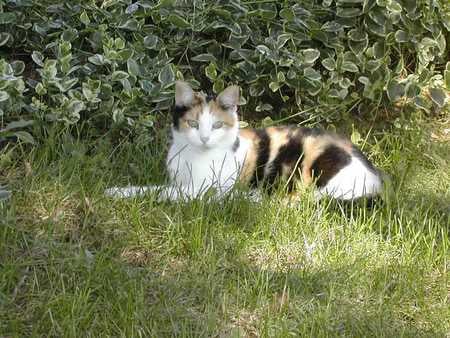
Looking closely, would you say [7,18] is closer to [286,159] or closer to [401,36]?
[286,159]

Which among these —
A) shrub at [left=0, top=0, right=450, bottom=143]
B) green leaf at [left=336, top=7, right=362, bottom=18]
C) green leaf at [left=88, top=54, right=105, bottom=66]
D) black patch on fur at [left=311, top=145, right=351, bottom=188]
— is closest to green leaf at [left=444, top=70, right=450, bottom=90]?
shrub at [left=0, top=0, right=450, bottom=143]

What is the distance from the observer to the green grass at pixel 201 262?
9.76ft

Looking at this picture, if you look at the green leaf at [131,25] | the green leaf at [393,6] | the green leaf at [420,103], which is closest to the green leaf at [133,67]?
the green leaf at [131,25]

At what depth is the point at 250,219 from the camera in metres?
3.56

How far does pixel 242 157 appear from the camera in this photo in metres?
4.02

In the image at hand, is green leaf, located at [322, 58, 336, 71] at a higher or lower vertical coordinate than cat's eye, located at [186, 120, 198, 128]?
higher

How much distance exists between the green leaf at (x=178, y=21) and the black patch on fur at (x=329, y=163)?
1038mm

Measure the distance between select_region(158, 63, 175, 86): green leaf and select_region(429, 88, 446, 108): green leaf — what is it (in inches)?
61.3

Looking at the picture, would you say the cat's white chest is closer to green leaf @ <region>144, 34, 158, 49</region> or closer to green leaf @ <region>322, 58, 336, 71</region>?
green leaf @ <region>144, 34, 158, 49</region>

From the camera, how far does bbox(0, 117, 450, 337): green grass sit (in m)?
2.97

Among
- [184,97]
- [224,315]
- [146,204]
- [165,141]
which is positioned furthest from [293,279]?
[165,141]

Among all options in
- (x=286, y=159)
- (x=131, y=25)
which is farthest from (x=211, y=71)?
(x=286, y=159)

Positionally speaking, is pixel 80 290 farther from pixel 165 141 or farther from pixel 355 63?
pixel 355 63

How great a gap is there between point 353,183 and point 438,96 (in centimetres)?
117
